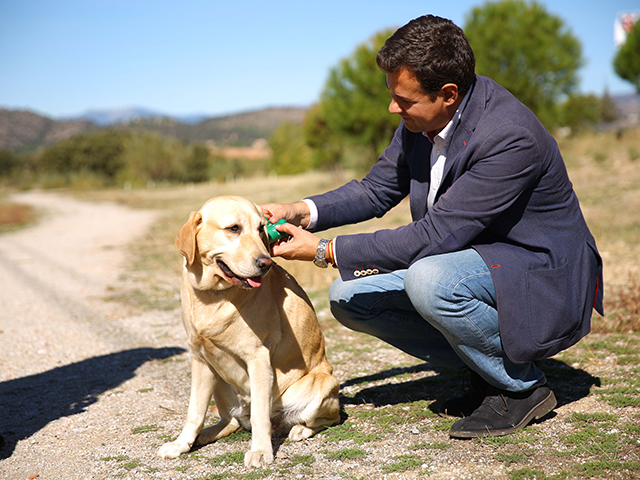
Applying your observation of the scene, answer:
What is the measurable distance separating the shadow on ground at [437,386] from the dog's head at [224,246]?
1339 mm

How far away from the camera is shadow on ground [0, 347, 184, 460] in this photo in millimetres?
3164

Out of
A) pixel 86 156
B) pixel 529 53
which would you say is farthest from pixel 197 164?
pixel 529 53

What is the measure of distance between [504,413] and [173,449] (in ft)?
5.62

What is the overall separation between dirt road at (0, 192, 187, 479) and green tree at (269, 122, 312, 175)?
42.8 metres

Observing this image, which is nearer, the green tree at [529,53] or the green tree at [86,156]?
the green tree at [529,53]

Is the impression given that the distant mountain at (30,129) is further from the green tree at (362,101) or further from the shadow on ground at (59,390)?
the shadow on ground at (59,390)

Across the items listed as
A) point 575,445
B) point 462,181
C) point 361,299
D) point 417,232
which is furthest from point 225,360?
point 575,445

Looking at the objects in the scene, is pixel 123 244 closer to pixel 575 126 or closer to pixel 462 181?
pixel 462 181

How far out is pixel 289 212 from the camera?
3.04 meters

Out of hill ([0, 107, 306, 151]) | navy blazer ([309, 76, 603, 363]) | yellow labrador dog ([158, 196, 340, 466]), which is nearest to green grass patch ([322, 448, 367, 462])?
yellow labrador dog ([158, 196, 340, 466])

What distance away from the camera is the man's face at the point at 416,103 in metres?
2.64

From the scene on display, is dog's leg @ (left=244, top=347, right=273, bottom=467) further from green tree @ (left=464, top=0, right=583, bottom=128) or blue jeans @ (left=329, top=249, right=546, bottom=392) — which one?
green tree @ (left=464, top=0, right=583, bottom=128)

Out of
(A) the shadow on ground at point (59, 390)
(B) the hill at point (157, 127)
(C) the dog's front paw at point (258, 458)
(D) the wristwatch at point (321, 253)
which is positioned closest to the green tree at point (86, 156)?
(B) the hill at point (157, 127)

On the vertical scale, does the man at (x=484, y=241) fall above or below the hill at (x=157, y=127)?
below
